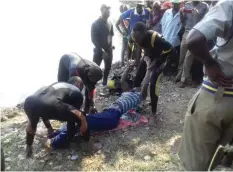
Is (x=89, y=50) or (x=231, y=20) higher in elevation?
(x=231, y=20)

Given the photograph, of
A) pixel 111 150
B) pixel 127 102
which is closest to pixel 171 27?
pixel 127 102

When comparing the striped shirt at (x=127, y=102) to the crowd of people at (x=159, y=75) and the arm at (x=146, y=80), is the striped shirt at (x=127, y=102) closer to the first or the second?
the crowd of people at (x=159, y=75)

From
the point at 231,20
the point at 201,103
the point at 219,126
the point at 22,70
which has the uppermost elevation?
the point at 231,20

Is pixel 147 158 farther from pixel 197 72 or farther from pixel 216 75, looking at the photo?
pixel 197 72

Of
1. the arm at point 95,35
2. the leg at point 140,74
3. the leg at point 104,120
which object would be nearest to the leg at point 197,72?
the leg at point 140,74

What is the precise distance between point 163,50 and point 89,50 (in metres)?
7.26

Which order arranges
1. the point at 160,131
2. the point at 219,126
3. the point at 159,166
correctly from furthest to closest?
1. the point at 160,131
2. the point at 159,166
3. the point at 219,126

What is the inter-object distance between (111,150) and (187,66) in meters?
2.94

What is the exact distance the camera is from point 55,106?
11.7 feet

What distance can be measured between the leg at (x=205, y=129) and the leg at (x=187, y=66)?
4037mm

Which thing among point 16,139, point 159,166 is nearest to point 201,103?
point 159,166

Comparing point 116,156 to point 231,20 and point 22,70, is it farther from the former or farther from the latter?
point 22,70

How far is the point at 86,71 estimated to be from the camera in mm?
4340

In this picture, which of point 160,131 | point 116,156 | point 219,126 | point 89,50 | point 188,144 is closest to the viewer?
point 219,126
